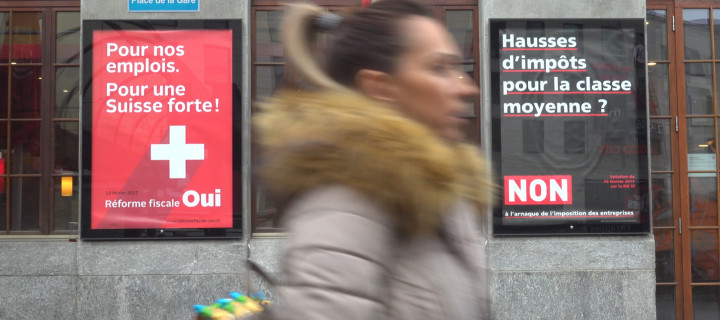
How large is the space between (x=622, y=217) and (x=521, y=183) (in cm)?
122

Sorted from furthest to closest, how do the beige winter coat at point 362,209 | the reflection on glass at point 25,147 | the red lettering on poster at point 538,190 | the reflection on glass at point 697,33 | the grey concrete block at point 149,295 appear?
the reflection on glass at point 697,33, the reflection on glass at point 25,147, the red lettering on poster at point 538,190, the grey concrete block at point 149,295, the beige winter coat at point 362,209

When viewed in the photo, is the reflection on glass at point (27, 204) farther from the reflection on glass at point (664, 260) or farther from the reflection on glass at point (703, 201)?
the reflection on glass at point (703, 201)

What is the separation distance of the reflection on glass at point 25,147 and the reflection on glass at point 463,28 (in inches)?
200

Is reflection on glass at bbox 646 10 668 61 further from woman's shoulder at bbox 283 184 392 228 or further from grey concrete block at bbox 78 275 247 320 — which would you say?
woman's shoulder at bbox 283 184 392 228

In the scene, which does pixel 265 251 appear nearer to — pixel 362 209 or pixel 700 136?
pixel 700 136

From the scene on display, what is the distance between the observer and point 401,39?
1337mm

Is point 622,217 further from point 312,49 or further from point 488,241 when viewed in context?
point 312,49

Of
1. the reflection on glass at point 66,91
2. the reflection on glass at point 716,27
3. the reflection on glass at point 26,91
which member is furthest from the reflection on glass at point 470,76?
the reflection on glass at point 26,91

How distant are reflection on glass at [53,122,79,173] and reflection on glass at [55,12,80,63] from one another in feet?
2.59

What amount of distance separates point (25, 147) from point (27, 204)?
680 millimetres

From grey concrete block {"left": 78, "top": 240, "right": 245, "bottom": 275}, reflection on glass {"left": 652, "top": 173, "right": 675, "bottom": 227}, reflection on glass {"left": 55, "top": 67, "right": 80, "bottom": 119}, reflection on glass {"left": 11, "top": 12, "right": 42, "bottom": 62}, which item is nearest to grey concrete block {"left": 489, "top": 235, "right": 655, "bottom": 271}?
reflection on glass {"left": 652, "top": 173, "right": 675, "bottom": 227}

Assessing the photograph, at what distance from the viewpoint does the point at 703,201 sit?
27.1ft

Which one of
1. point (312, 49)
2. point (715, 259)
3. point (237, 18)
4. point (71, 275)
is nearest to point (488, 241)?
point (715, 259)

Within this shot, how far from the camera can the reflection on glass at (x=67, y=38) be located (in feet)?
27.1
